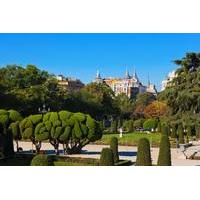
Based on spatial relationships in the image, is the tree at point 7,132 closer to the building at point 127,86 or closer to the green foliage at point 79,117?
the green foliage at point 79,117

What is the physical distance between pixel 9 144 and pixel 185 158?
31.6ft

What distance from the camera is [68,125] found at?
1110 inches

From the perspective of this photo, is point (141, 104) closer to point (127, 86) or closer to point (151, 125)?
point (151, 125)

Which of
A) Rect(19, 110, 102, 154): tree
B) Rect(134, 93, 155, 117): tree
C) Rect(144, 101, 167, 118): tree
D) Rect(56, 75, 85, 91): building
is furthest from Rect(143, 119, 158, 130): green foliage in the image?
Rect(56, 75, 85, 91): building

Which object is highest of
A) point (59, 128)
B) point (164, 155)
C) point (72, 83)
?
point (72, 83)

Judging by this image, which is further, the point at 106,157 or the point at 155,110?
the point at 155,110

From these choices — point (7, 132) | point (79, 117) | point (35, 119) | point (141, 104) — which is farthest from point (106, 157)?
point (141, 104)
